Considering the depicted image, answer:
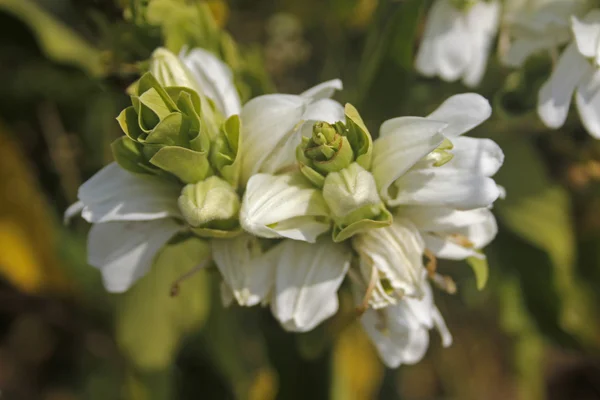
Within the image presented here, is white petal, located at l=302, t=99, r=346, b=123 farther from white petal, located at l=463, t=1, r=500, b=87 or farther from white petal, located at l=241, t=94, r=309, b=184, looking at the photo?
white petal, located at l=463, t=1, r=500, b=87

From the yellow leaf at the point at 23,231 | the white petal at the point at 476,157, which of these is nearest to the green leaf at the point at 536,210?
the white petal at the point at 476,157

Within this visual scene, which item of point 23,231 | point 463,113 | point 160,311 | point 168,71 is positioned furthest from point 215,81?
point 23,231

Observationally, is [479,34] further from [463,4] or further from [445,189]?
[445,189]

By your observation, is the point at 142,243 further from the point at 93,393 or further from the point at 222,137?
the point at 93,393

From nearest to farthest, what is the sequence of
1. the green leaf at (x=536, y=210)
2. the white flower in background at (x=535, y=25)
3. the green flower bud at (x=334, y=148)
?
the green flower bud at (x=334, y=148) → the white flower in background at (x=535, y=25) → the green leaf at (x=536, y=210)

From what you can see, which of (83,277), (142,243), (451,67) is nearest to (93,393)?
(83,277)

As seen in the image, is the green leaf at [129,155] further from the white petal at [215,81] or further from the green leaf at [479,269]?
the green leaf at [479,269]
